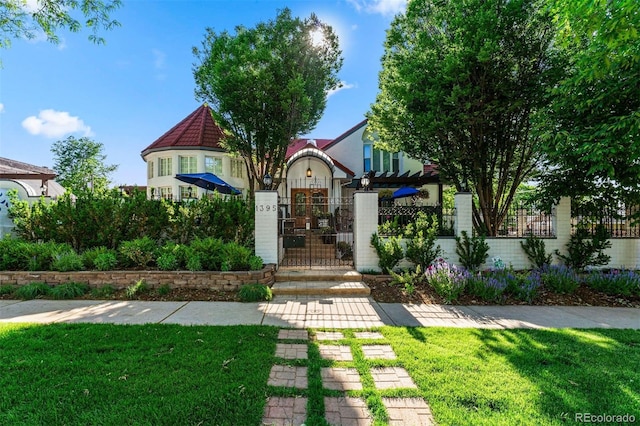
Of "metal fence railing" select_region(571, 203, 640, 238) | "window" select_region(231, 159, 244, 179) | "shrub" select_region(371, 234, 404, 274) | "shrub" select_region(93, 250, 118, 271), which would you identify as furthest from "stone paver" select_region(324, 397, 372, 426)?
"window" select_region(231, 159, 244, 179)

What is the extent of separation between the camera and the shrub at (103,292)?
6013 millimetres

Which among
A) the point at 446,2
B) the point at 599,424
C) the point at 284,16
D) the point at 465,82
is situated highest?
the point at 284,16

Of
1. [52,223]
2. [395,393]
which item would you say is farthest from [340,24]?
[395,393]

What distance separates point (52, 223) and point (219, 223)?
14.7ft

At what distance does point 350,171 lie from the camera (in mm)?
16219

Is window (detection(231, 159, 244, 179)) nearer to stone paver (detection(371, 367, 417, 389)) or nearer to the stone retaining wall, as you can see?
the stone retaining wall

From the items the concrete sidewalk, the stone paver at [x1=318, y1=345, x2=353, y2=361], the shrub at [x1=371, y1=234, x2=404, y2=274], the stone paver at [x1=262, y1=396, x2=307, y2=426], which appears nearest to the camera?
the stone paver at [x1=262, y1=396, x2=307, y2=426]

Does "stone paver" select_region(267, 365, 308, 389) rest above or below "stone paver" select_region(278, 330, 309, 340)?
above

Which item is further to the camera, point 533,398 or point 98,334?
point 98,334

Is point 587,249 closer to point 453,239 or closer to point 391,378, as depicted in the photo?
point 453,239

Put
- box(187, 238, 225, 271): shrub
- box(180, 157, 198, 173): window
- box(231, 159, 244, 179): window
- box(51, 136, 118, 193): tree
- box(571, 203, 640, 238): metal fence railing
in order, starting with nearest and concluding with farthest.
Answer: box(187, 238, 225, 271): shrub
box(571, 203, 640, 238): metal fence railing
box(180, 157, 198, 173): window
box(231, 159, 244, 179): window
box(51, 136, 118, 193): tree

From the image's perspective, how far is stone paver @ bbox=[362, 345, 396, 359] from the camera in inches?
138

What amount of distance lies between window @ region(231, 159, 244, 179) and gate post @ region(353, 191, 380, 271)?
1160cm

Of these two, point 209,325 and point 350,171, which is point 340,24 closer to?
point 350,171
